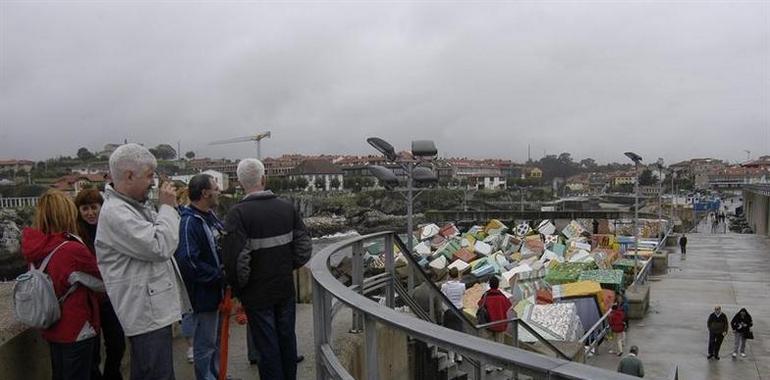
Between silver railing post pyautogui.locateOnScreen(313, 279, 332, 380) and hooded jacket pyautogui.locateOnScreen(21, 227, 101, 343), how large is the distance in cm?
127

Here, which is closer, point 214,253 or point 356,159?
point 214,253

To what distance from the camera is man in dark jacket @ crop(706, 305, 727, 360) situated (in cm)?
1257

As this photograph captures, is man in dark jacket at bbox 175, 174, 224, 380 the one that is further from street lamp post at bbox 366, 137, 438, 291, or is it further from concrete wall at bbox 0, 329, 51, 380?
street lamp post at bbox 366, 137, 438, 291

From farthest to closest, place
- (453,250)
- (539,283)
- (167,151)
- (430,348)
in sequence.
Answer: (167,151) < (453,250) < (539,283) < (430,348)

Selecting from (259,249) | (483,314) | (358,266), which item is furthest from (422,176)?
(259,249)

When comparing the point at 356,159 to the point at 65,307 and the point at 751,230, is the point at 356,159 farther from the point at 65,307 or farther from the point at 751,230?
the point at 65,307

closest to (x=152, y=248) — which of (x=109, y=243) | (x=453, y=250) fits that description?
(x=109, y=243)

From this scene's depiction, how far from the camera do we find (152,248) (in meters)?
2.87

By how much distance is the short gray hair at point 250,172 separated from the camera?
12.3 feet

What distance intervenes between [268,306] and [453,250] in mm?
29552

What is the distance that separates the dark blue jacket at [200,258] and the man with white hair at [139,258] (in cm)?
62

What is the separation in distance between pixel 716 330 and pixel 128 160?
1333cm

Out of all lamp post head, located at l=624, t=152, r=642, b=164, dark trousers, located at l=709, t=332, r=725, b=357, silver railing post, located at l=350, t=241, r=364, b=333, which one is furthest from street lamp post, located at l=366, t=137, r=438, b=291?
lamp post head, located at l=624, t=152, r=642, b=164

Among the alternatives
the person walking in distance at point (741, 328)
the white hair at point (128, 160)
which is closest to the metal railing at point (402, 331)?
the white hair at point (128, 160)
